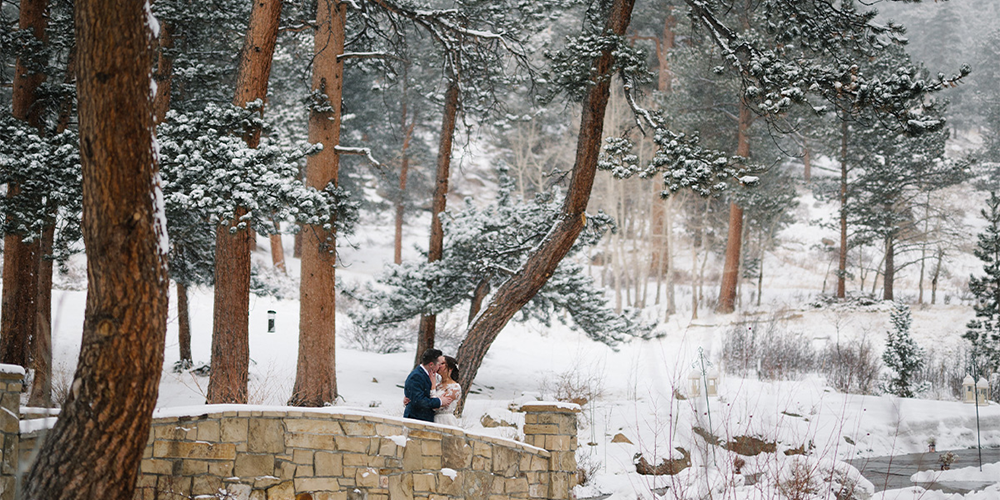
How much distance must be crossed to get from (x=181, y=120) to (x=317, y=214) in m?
1.65

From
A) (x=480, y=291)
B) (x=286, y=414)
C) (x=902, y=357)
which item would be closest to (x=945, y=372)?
(x=902, y=357)

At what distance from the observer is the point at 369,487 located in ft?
16.7

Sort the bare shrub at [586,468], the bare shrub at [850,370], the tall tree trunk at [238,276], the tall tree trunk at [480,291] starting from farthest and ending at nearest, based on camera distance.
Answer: the bare shrub at [850,370]
the tall tree trunk at [480,291]
the bare shrub at [586,468]
the tall tree trunk at [238,276]

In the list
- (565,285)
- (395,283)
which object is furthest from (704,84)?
(395,283)

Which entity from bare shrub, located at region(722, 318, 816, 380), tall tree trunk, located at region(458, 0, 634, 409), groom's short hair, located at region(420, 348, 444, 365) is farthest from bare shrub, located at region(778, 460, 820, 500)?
bare shrub, located at region(722, 318, 816, 380)

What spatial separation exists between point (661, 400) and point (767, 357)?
4.49 metres

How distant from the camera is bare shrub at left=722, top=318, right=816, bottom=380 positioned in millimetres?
13578

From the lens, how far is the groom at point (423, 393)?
19.3 feet

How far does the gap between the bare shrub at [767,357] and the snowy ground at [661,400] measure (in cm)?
66

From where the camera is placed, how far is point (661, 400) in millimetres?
10820

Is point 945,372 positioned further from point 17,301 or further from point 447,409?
point 17,301

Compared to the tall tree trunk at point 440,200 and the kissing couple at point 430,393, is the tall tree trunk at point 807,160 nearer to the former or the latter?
the tall tree trunk at point 440,200

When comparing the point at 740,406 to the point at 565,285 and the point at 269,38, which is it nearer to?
the point at 565,285

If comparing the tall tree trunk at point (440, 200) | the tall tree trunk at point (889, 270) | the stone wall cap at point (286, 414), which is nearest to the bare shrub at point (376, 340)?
the tall tree trunk at point (440, 200)
